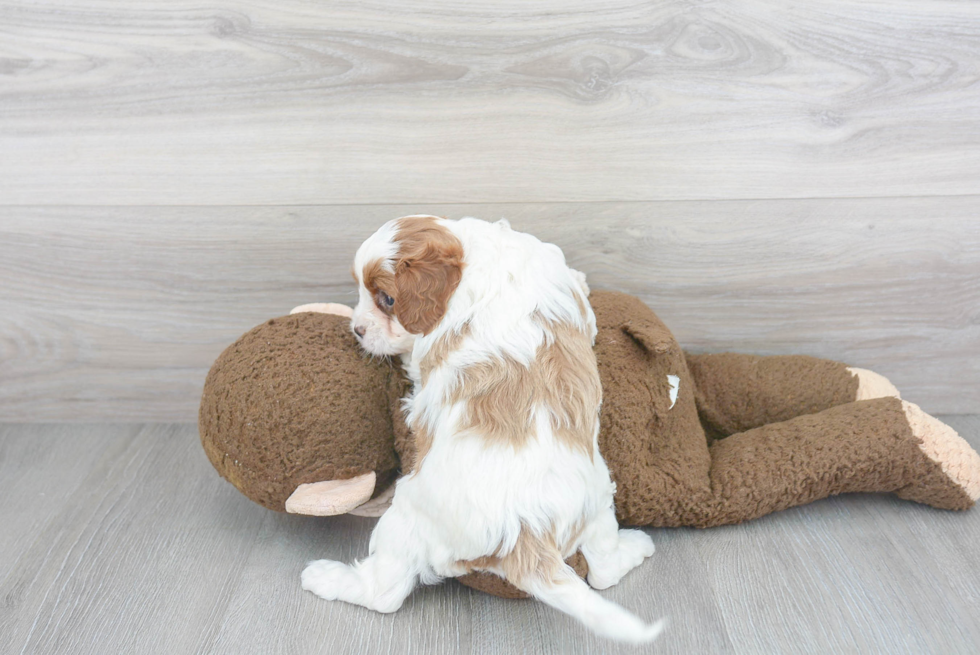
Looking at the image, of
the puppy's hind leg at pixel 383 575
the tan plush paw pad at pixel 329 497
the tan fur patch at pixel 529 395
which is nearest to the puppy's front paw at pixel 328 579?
the puppy's hind leg at pixel 383 575

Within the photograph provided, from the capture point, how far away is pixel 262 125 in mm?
1611

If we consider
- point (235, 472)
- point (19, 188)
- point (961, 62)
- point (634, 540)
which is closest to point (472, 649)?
point (634, 540)

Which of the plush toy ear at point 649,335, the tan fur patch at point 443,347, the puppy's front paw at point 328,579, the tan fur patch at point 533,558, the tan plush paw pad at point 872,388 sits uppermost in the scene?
the tan fur patch at point 443,347

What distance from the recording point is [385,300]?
50.4 inches

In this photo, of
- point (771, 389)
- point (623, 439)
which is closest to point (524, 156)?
point (623, 439)

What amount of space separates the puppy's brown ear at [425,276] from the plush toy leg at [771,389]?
0.74m

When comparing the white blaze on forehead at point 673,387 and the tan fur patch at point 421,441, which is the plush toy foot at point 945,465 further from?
the tan fur patch at point 421,441

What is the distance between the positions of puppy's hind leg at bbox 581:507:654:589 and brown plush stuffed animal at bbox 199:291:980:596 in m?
0.04

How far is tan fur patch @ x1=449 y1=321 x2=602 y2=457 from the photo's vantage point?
1164 millimetres

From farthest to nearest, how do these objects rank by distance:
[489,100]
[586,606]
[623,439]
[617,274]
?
[617,274] < [489,100] < [623,439] < [586,606]

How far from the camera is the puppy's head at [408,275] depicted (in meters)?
1.19

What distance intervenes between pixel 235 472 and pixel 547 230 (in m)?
0.83

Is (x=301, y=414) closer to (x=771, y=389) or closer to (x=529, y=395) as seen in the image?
(x=529, y=395)

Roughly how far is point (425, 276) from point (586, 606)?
0.56 meters
